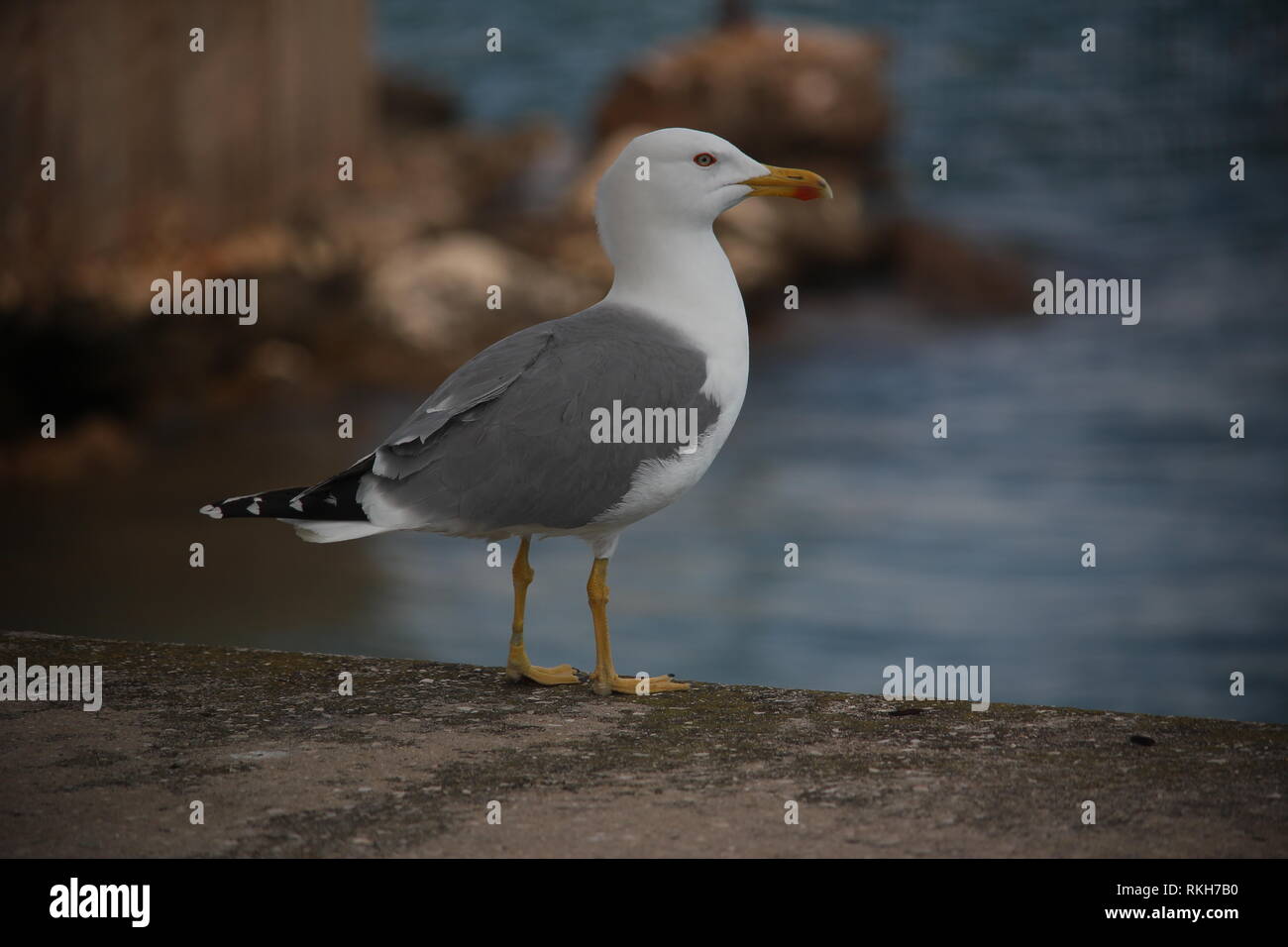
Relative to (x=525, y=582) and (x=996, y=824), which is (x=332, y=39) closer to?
(x=525, y=582)

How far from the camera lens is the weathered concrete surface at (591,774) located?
132 inches

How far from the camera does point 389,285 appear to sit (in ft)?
53.1

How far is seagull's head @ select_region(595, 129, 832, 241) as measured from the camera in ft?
15.6

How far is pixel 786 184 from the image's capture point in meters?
4.90

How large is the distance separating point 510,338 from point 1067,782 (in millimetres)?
1962

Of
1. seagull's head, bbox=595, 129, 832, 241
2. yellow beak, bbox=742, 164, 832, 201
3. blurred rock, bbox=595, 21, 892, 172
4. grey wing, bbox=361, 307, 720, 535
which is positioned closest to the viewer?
grey wing, bbox=361, 307, 720, 535

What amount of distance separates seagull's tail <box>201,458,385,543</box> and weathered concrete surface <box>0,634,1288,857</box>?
19.7 inches

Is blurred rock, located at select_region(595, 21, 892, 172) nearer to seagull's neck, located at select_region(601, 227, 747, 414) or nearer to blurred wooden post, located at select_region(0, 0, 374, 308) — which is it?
blurred wooden post, located at select_region(0, 0, 374, 308)

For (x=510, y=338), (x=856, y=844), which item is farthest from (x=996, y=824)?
(x=510, y=338)

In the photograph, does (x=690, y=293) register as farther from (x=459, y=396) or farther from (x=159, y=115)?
(x=159, y=115)
